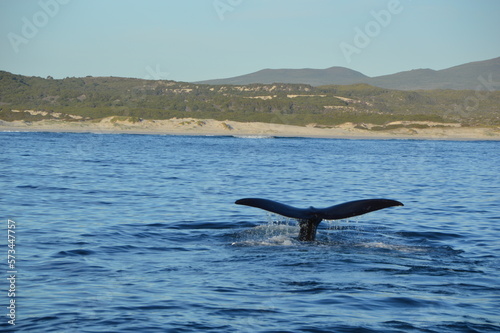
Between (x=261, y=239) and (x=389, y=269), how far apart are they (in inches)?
119

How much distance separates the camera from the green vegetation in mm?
84375

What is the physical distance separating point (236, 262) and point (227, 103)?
95.9 metres

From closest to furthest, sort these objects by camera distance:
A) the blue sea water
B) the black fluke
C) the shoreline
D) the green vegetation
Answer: the blue sea water, the black fluke, the shoreline, the green vegetation

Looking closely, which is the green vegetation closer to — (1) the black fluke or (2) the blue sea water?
(2) the blue sea water

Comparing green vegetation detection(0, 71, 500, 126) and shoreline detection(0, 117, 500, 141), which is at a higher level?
green vegetation detection(0, 71, 500, 126)

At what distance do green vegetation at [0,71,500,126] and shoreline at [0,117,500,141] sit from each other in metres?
3.11

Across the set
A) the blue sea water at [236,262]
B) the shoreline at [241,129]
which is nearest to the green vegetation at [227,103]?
the shoreline at [241,129]

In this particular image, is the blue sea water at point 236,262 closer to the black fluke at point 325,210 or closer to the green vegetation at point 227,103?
the black fluke at point 325,210

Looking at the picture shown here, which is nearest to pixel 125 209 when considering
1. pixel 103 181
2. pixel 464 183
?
pixel 103 181

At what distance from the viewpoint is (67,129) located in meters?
66.3

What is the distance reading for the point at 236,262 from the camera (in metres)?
9.83

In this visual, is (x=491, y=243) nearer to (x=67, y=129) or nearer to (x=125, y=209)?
(x=125, y=209)

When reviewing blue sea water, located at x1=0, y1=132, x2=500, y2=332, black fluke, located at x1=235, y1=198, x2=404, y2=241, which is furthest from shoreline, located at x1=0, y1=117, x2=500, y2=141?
black fluke, located at x1=235, y1=198, x2=404, y2=241

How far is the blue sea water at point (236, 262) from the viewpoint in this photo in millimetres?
7156
